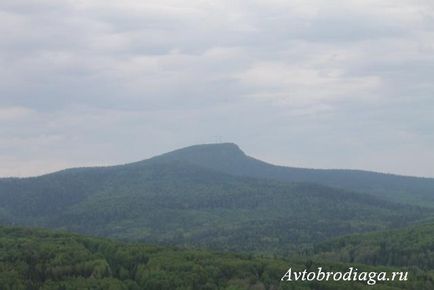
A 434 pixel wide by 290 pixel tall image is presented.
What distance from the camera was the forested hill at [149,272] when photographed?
508 ft

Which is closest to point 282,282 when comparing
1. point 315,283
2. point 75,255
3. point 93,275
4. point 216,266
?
point 315,283

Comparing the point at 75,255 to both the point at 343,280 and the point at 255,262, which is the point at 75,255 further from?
the point at 343,280

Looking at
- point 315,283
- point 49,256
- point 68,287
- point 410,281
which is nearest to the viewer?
point 68,287

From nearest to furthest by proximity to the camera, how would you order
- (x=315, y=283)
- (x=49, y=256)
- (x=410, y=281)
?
(x=315, y=283), (x=410, y=281), (x=49, y=256)

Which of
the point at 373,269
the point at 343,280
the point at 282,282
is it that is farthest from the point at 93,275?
the point at 373,269

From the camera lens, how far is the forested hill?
154875 millimetres

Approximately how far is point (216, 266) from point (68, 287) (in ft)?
159

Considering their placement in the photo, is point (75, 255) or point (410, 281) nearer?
point (410, 281)

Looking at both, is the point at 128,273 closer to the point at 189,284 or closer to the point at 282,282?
→ the point at 189,284

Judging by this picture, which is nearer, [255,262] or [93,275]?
[93,275]

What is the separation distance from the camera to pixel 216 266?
599 ft

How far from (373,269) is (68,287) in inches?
3749

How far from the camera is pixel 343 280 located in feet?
532

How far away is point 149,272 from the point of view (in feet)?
559
